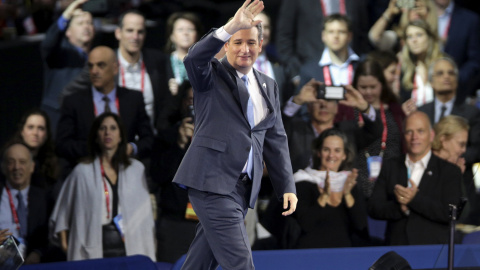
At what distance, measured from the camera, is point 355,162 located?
4.54 m

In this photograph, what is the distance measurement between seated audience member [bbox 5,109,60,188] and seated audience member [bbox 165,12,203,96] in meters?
0.80

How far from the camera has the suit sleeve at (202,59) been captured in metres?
2.62

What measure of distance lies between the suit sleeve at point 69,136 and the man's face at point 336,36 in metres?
1.60

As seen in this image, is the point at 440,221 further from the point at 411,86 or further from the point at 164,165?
the point at 164,165

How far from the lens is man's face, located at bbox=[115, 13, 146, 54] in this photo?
185 inches

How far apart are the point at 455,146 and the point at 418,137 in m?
0.29

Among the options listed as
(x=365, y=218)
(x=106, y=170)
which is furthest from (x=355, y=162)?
(x=106, y=170)

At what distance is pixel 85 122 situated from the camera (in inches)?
177

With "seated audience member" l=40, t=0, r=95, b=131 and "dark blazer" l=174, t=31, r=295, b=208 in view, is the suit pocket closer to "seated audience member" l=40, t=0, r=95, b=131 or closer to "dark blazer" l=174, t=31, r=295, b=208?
"dark blazer" l=174, t=31, r=295, b=208

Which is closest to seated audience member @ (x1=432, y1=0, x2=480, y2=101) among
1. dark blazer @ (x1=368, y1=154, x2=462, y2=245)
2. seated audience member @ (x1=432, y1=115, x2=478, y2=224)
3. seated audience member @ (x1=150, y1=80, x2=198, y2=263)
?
seated audience member @ (x1=432, y1=115, x2=478, y2=224)

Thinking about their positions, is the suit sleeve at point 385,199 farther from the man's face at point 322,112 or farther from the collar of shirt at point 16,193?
the collar of shirt at point 16,193

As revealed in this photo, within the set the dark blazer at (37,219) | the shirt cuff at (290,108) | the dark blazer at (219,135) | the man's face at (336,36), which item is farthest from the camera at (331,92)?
the dark blazer at (219,135)

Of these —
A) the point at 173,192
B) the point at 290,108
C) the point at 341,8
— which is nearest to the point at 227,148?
the point at 173,192

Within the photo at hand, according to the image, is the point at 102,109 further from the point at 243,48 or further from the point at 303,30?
the point at 243,48
